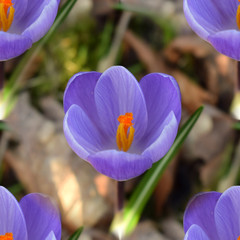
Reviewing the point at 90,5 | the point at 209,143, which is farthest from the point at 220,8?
the point at 90,5

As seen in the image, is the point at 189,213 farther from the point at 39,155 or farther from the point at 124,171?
the point at 39,155

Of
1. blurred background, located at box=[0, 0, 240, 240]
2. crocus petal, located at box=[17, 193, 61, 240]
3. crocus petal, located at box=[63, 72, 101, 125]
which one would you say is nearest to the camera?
crocus petal, located at box=[17, 193, 61, 240]

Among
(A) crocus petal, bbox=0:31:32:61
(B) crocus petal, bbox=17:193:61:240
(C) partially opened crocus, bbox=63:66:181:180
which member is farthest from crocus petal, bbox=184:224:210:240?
(A) crocus petal, bbox=0:31:32:61

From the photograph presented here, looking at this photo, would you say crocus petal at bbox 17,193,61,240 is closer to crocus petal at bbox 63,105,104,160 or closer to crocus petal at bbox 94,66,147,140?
crocus petal at bbox 63,105,104,160

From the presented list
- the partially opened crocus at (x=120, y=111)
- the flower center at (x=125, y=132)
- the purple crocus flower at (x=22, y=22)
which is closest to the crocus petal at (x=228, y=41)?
the partially opened crocus at (x=120, y=111)

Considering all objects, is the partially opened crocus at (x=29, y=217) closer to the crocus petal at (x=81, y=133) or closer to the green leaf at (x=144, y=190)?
the crocus petal at (x=81, y=133)

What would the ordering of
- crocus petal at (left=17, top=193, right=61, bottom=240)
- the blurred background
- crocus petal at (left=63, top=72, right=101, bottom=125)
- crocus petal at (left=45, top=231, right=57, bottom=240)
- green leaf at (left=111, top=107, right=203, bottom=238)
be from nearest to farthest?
1. crocus petal at (left=45, top=231, right=57, bottom=240)
2. crocus petal at (left=17, top=193, right=61, bottom=240)
3. crocus petal at (left=63, top=72, right=101, bottom=125)
4. green leaf at (left=111, top=107, right=203, bottom=238)
5. the blurred background

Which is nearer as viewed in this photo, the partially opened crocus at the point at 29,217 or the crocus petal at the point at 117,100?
the partially opened crocus at the point at 29,217
